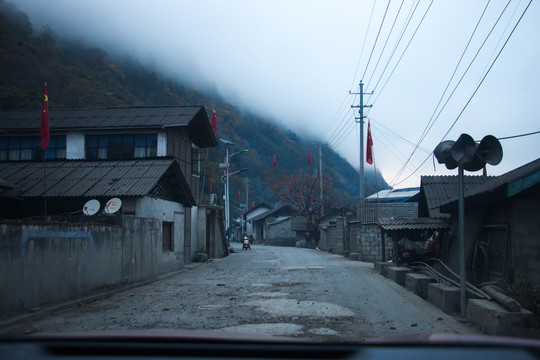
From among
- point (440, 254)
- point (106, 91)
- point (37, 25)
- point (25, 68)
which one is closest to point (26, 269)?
point (440, 254)

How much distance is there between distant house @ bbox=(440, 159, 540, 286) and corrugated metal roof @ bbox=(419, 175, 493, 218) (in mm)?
5794

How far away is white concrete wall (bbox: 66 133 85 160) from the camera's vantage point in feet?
83.2

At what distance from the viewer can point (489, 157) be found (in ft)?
28.5

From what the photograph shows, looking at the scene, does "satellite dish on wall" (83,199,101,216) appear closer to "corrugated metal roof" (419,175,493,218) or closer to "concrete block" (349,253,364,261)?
"corrugated metal roof" (419,175,493,218)

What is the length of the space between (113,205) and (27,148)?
12691mm

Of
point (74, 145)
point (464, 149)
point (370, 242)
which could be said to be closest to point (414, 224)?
point (464, 149)

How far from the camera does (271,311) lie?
32.0 ft

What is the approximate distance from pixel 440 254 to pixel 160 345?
16.8m

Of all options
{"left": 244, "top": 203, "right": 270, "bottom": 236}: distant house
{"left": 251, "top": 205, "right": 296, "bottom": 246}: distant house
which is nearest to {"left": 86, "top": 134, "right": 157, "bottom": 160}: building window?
{"left": 251, "top": 205, "right": 296, "bottom": 246}: distant house

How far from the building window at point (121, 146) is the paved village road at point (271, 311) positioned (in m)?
11.1

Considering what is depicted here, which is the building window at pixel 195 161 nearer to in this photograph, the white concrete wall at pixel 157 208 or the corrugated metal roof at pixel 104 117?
the corrugated metal roof at pixel 104 117

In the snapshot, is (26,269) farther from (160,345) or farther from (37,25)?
(37,25)

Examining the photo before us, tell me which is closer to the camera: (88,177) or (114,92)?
(88,177)

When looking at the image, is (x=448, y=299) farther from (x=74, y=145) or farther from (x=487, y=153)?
(x=74, y=145)
